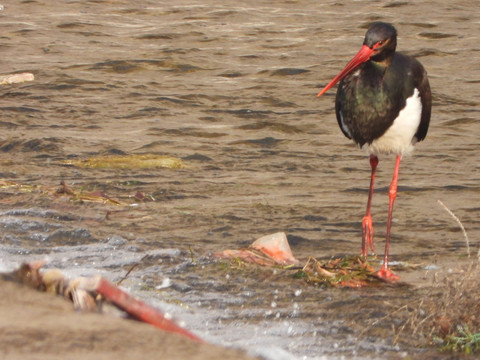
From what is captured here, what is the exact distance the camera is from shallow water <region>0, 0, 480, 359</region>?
14.9 feet

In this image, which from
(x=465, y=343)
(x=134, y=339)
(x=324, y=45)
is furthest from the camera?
(x=324, y=45)

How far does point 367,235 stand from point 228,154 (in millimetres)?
3410

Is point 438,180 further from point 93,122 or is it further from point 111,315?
Answer: point 111,315

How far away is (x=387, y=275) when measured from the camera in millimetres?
4777


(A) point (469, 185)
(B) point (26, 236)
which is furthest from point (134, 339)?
(A) point (469, 185)

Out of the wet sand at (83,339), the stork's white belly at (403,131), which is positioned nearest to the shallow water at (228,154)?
the stork's white belly at (403,131)

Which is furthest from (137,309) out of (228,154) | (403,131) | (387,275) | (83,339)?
(228,154)

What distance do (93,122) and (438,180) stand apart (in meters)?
3.96

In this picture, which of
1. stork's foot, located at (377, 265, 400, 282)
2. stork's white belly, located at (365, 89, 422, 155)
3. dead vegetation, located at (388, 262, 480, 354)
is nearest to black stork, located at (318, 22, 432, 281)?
stork's white belly, located at (365, 89, 422, 155)

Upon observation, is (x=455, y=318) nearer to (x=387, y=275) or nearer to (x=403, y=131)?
(x=387, y=275)

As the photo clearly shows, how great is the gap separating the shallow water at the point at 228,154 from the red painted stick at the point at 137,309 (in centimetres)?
82

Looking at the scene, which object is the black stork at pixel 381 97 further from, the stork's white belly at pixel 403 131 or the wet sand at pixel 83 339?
the wet sand at pixel 83 339

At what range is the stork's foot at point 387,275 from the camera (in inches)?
187

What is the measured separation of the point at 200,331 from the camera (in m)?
3.96
